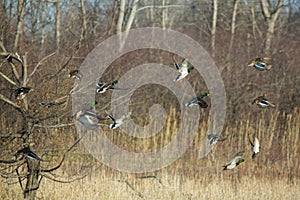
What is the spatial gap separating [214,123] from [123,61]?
279cm

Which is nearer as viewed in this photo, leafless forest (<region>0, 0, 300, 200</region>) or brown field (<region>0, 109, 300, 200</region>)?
leafless forest (<region>0, 0, 300, 200</region>)

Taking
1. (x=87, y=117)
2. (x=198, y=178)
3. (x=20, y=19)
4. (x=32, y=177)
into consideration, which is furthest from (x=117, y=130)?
(x=87, y=117)

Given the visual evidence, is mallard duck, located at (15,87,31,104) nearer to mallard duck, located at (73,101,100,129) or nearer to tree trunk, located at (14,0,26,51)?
mallard duck, located at (73,101,100,129)

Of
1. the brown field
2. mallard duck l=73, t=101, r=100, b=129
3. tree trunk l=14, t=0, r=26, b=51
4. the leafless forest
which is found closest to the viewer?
Result: mallard duck l=73, t=101, r=100, b=129

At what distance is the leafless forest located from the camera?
4.98 metres

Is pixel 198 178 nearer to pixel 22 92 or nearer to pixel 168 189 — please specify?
pixel 168 189

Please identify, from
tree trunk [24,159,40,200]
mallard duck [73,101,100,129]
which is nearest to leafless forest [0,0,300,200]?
tree trunk [24,159,40,200]

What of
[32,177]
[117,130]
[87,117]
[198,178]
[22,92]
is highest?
[22,92]

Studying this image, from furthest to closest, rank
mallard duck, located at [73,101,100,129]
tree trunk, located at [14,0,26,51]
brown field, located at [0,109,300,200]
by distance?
tree trunk, located at [14,0,26,51] < brown field, located at [0,109,300,200] < mallard duck, located at [73,101,100,129]

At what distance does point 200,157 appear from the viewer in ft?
28.8

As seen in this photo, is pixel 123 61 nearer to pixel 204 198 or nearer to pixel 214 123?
pixel 214 123

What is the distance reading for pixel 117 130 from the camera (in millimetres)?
8719

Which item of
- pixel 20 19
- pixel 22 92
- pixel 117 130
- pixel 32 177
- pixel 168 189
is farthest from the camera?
pixel 117 130

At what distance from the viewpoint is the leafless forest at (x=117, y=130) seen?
498 cm
